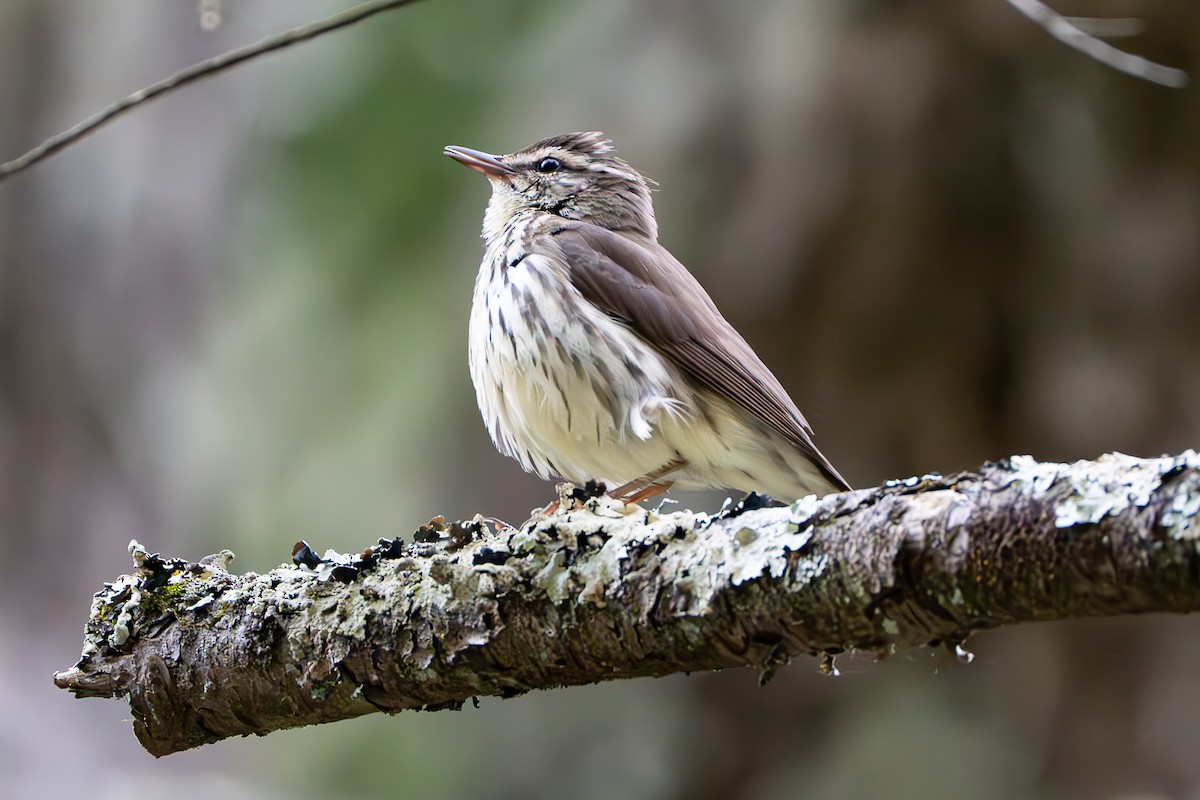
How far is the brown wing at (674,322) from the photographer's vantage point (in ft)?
14.6

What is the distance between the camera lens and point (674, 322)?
457 cm

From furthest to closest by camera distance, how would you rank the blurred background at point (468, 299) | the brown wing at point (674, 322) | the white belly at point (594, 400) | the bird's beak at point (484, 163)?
the blurred background at point (468, 299)
the bird's beak at point (484, 163)
the brown wing at point (674, 322)
the white belly at point (594, 400)

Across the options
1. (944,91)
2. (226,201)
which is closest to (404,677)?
(944,91)

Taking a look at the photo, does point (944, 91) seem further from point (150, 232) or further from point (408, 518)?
point (150, 232)

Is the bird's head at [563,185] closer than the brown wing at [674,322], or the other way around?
the brown wing at [674,322]

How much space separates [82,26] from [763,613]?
31.6 ft

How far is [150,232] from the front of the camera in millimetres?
10023

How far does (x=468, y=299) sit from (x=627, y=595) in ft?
19.3

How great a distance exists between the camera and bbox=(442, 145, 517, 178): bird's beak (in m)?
5.03

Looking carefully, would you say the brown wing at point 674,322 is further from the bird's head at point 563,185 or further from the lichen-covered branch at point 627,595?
the lichen-covered branch at point 627,595

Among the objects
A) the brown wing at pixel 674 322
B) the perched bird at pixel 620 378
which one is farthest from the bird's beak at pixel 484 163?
the brown wing at pixel 674 322

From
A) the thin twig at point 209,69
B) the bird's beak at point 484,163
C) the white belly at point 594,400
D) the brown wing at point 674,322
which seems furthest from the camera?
the bird's beak at point 484,163

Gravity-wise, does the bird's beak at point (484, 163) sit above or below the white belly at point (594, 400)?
above

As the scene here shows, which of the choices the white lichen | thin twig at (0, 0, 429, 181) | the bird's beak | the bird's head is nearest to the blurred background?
the bird's head
